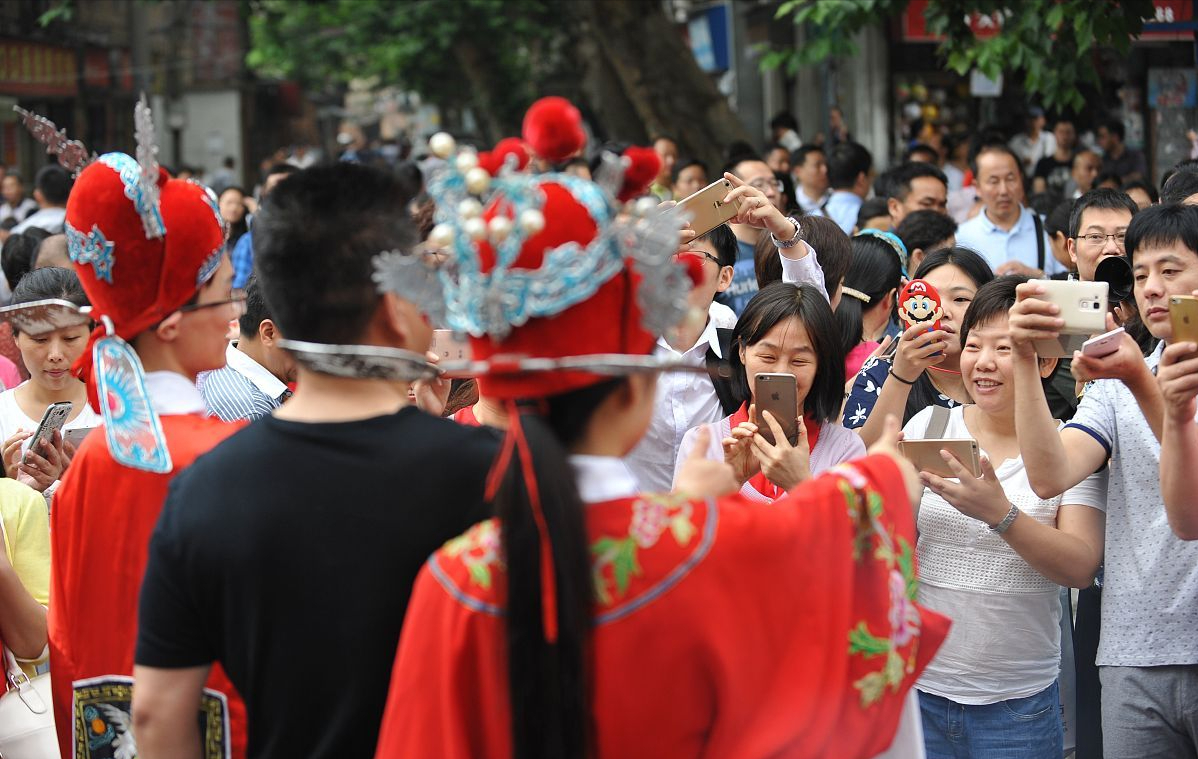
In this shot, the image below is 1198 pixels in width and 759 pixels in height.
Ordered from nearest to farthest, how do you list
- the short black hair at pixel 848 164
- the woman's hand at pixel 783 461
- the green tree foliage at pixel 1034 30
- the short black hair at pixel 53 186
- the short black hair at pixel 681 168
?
the woman's hand at pixel 783 461 → the green tree foliage at pixel 1034 30 → the short black hair at pixel 848 164 → the short black hair at pixel 681 168 → the short black hair at pixel 53 186

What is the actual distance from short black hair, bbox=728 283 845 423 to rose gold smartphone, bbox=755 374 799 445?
0.34 metres

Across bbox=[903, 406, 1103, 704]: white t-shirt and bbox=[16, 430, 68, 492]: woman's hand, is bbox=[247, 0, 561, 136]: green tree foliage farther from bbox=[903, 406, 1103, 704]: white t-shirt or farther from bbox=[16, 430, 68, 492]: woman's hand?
bbox=[903, 406, 1103, 704]: white t-shirt

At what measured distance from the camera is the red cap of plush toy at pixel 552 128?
2.07 metres

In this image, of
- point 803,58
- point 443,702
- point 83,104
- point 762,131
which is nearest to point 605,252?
point 443,702

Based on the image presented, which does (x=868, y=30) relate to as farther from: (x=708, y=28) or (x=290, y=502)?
(x=290, y=502)

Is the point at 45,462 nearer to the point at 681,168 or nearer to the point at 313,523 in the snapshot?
the point at 313,523

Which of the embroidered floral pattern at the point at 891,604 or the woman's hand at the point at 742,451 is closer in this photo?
the embroidered floral pattern at the point at 891,604

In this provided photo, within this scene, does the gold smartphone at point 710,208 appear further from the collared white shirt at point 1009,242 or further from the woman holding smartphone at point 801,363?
the collared white shirt at point 1009,242

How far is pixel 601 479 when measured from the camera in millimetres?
2006

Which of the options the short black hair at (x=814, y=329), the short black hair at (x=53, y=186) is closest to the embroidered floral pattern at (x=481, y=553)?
the short black hair at (x=814, y=329)

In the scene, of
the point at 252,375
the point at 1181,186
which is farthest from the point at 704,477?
the point at 1181,186

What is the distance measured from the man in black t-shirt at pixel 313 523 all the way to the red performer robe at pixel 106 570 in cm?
31

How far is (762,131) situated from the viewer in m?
18.9

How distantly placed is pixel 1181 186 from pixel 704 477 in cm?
335
